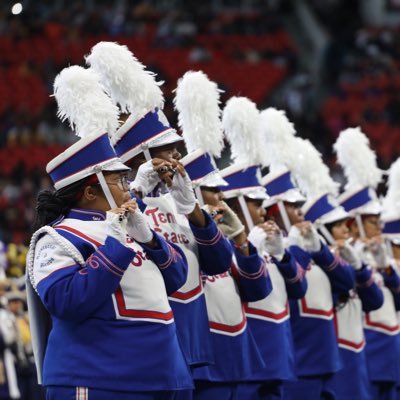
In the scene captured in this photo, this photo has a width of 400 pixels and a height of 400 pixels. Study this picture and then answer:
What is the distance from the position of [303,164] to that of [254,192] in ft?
3.92

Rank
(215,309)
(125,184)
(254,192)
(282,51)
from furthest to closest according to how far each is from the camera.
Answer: (282,51)
(254,192)
(215,309)
(125,184)

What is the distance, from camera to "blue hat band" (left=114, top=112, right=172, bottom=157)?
5.38 meters

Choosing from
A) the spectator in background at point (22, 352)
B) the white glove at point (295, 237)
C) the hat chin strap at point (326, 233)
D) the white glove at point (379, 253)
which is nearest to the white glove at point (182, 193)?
the white glove at point (295, 237)

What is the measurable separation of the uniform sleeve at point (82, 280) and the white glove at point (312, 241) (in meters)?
2.61

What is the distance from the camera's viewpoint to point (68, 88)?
15.9ft

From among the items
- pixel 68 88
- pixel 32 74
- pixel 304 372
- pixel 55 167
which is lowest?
pixel 304 372

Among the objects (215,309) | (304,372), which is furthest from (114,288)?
(304,372)

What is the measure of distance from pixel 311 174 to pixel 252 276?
1.89 m

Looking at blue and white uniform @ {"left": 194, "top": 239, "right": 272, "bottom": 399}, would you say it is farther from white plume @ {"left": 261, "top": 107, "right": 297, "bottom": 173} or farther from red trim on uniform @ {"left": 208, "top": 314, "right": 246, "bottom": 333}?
white plume @ {"left": 261, "top": 107, "right": 297, "bottom": 173}

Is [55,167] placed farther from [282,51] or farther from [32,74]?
[282,51]

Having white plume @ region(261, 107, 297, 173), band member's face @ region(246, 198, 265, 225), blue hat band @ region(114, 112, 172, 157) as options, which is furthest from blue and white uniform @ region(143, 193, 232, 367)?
white plume @ region(261, 107, 297, 173)

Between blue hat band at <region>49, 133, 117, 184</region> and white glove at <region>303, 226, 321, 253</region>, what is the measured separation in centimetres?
247

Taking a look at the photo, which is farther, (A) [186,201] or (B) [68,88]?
(A) [186,201]

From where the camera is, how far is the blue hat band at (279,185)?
721 cm
